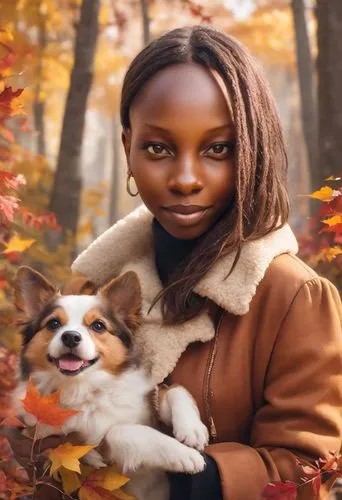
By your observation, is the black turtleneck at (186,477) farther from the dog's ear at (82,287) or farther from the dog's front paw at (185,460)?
the dog's ear at (82,287)

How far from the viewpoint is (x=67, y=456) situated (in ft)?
7.21

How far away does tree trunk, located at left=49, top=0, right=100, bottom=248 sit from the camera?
702 centimetres

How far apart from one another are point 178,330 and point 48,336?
0.45m

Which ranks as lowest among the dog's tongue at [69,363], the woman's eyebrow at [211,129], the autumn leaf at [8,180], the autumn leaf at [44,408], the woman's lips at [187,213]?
the autumn leaf at [44,408]

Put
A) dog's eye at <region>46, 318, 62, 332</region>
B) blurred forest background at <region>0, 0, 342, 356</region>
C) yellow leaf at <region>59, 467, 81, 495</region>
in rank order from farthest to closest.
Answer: blurred forest background at <region>0, 0, 342, 356</region> < dog's eye at <region>46, 318, 62, 332</region> < yellow leaf at <region>59, 467, 81, 495</region>

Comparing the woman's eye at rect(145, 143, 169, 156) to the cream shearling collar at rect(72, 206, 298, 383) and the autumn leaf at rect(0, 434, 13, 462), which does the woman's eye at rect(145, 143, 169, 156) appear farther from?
the autumn leaf at rect(0, 434, 13, 462)

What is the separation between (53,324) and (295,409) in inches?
34.6

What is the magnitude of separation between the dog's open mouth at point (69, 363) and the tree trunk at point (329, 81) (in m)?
3.34

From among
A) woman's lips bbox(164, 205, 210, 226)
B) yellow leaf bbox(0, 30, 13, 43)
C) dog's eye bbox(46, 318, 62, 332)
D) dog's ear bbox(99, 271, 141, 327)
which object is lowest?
dog's eye bbox(46, 318, 62, 332)

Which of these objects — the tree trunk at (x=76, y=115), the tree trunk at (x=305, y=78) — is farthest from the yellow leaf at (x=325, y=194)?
the tree trunk at (x=305, y=78)

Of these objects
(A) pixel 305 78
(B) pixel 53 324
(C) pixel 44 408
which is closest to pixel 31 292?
(B) pixel 53 324

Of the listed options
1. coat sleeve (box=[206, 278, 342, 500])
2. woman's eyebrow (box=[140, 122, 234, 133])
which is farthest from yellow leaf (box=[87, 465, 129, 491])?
woman's eyebrow (box=[140, 122, 234, 133])

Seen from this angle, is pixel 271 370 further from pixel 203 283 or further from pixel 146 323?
pixel 146 323

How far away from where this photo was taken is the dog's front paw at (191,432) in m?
2.32
